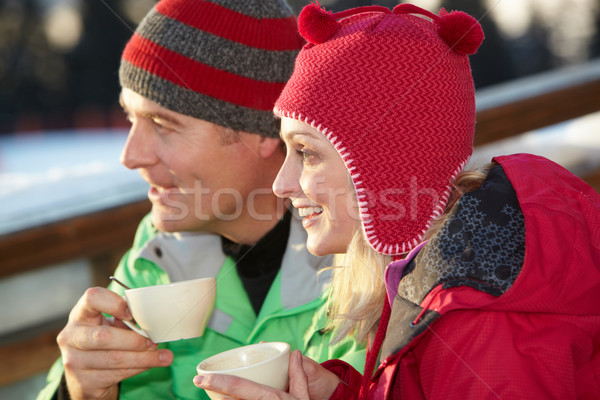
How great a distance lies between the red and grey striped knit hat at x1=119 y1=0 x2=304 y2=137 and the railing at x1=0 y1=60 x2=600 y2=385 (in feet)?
1.58

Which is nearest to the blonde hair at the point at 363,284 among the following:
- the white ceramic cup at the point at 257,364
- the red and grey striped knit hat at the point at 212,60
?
the white ceramic cup at the point at 257,364

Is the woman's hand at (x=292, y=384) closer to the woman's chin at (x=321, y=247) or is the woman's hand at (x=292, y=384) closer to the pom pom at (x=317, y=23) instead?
the woman's chin at (x=321, y=247)

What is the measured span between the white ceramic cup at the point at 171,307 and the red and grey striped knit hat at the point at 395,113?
1.05ft

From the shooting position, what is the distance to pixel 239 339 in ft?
4.89

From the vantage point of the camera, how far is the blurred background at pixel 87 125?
72.4 inches

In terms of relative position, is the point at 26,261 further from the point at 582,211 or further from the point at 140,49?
the point at 582,211

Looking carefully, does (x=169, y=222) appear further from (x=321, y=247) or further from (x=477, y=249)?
(x=477, y=249)

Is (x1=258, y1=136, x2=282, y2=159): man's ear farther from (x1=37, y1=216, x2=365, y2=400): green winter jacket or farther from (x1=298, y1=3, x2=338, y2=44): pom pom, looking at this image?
(x1=298, y1=3, x2=338, y2=44): pom pom

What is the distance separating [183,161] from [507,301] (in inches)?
34.8

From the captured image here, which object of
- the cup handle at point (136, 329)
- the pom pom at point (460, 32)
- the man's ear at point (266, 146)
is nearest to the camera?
the pom pom at point (460, 32)

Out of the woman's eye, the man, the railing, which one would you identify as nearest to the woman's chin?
the woman's eye

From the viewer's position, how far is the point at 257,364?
0.92 metres

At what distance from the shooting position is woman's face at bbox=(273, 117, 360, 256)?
3.63 ft

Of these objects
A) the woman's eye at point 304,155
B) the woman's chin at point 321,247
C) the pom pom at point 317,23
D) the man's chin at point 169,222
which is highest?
the pom pom at point 317,23
